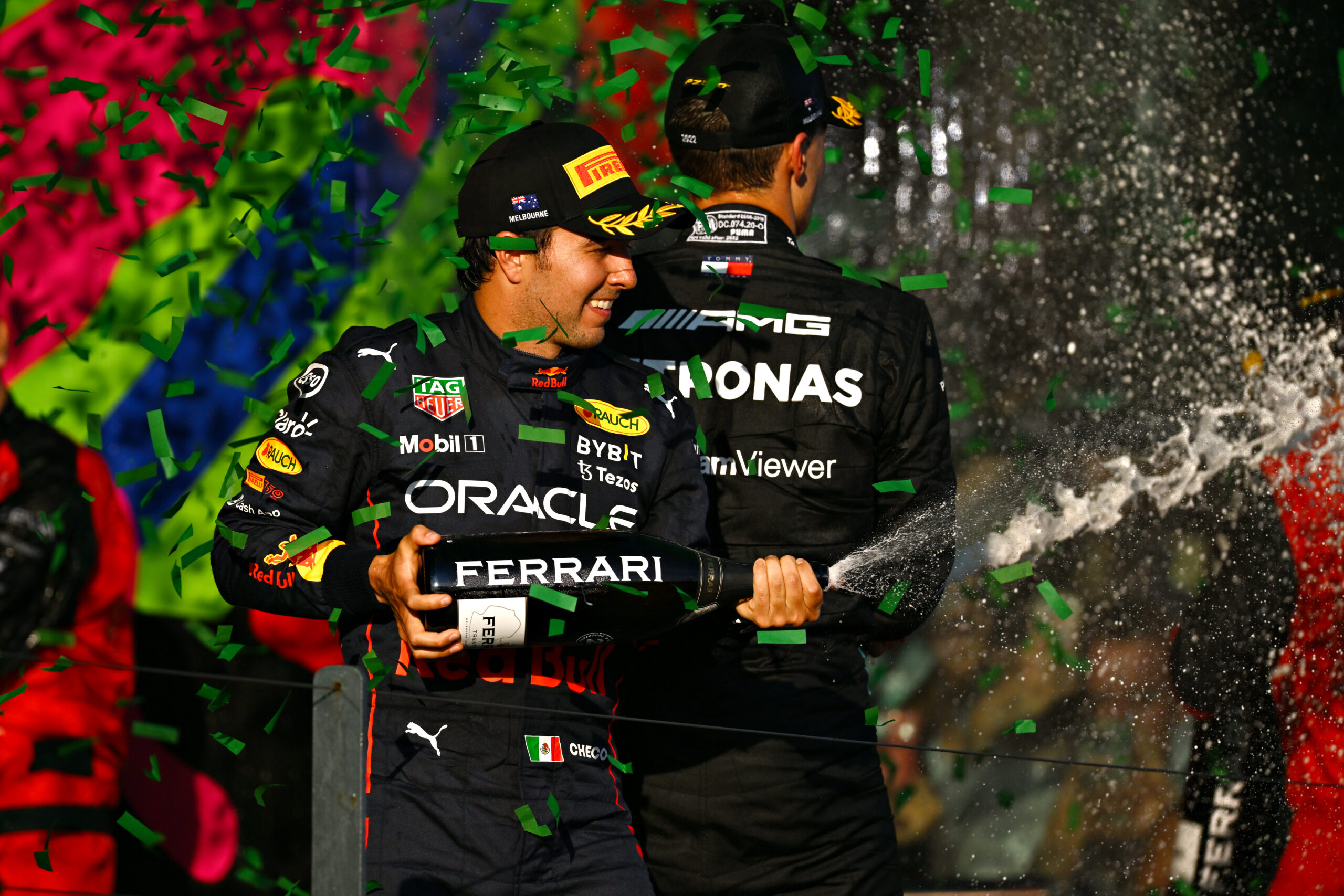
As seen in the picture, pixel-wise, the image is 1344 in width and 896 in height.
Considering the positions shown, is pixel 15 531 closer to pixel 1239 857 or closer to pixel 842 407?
pixel 842 407

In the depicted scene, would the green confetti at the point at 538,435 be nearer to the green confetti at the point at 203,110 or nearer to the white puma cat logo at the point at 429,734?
the white puma cat logo at the point at 429,734

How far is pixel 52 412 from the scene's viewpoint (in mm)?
3785

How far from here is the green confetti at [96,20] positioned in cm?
376

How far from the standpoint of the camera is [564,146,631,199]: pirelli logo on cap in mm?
2578

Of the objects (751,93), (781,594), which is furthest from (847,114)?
(781,594)

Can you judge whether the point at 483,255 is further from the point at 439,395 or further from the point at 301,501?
the point at 301,501

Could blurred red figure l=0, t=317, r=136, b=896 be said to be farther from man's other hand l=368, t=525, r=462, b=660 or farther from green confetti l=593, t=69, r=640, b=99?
man's other hand l=368, t=525, r=462, b=660

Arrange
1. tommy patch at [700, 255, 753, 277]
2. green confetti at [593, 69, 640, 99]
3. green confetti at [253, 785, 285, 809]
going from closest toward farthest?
1. tommy patch at [700, 255, 753, 277]
2. green confetti at [593, 69, 640, 99]
3. green confetti at [253, 785, 285, 809]

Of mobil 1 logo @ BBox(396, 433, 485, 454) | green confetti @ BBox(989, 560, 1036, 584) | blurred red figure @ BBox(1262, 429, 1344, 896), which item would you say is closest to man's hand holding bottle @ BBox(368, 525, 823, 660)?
mobil 1 logo @ BBox(396, 433, 485, 454)

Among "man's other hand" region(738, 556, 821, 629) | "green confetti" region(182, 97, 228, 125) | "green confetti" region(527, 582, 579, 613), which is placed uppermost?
"green confetti" region(182, 97, 228, 125)

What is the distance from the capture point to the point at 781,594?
8.15ft

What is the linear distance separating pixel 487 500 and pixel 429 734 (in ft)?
1.34

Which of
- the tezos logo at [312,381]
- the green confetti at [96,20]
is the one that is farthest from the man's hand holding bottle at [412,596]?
the green confetti at [96,20]

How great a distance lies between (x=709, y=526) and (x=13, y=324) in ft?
6.96
